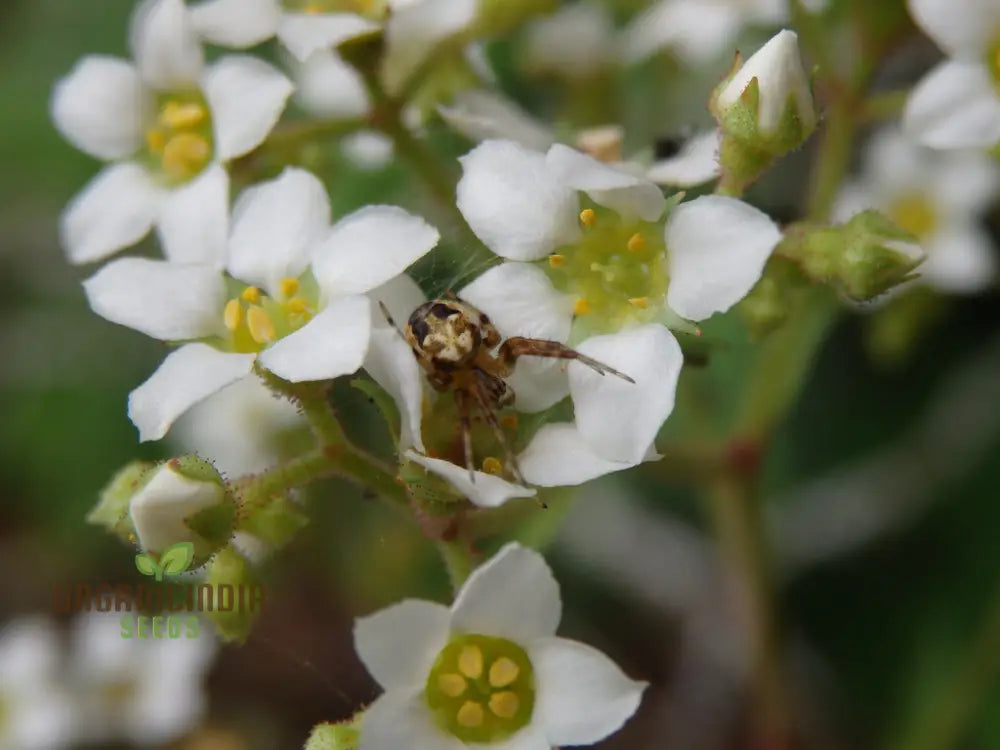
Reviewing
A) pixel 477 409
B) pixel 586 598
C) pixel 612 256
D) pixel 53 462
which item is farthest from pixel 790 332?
pixel 53 462

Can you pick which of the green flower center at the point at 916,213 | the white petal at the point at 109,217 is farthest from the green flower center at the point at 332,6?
the green flower center at the point at 916,213

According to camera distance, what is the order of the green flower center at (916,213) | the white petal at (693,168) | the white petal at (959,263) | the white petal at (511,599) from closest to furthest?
the white petal at (511,599) < the white petal at (693,168) < the white petal at (959,263) < the green flower center at (916,213)

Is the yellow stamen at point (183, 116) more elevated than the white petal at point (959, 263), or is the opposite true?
the yellow stamen at point (183, 116)

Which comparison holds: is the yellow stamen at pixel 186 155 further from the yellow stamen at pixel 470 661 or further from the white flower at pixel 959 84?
the white flower at pixel 959 84

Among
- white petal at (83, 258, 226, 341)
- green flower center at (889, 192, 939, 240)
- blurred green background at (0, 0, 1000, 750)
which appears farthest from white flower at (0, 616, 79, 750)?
green flower center at (889, 192, 939, 240)

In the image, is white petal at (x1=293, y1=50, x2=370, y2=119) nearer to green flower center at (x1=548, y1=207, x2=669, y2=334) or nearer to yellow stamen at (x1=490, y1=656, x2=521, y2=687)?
green flower center at (x1=548, y1=207, x2=669, y2=334)

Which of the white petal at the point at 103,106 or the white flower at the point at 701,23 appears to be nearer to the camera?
the white petal at the point at 103,106

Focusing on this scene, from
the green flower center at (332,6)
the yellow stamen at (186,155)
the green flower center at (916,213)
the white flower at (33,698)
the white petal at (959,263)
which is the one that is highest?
the green flower center at (332,6)
